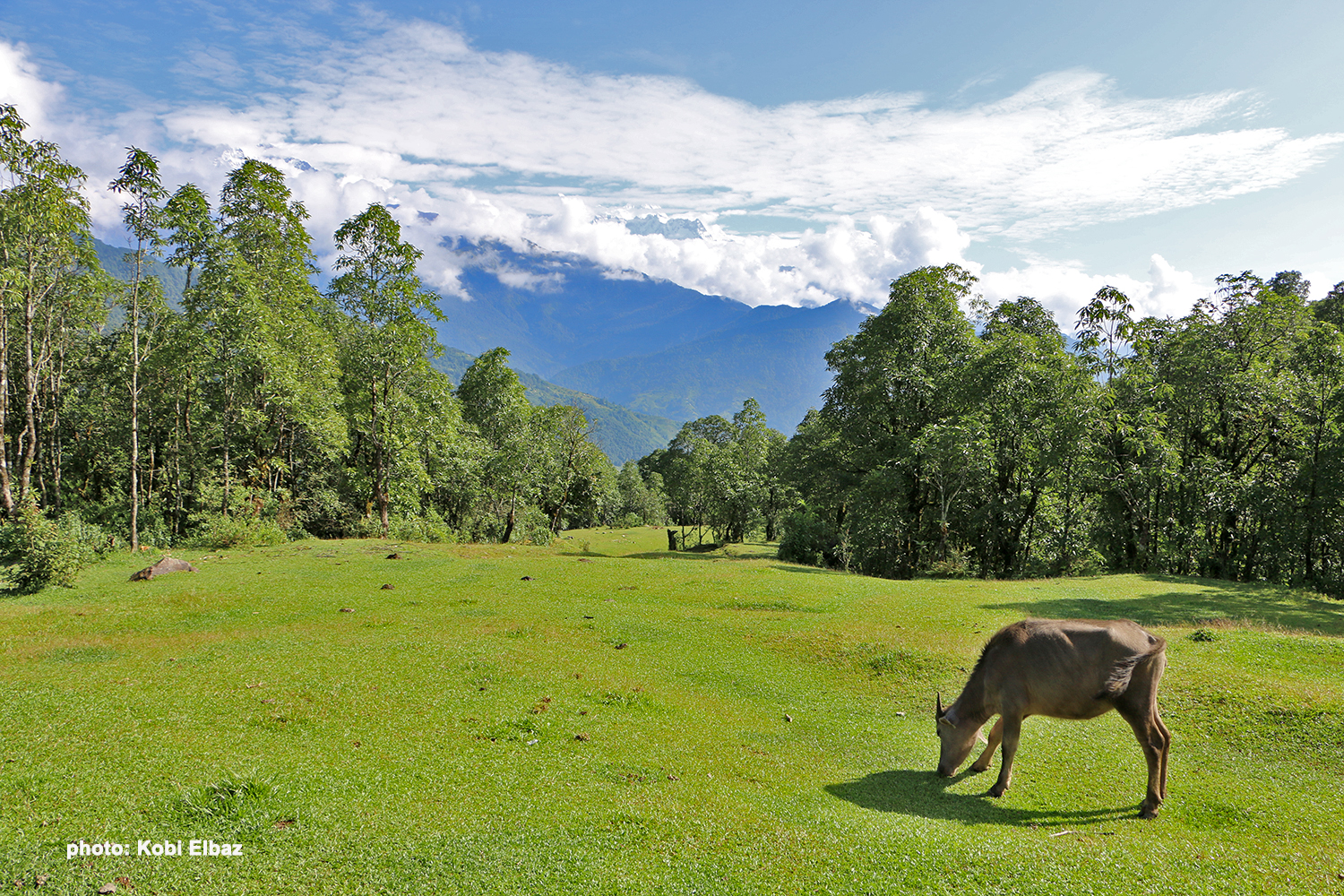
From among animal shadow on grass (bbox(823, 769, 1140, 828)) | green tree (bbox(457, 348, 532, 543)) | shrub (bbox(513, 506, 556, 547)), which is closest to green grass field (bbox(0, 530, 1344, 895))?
animal shadow on grass (bbox(823, 769, 1140, 828))

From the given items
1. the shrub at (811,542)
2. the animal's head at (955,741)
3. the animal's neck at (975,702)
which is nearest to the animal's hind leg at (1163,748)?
the animal's neck at (975,702)

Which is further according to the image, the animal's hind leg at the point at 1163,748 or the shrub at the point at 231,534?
the shrub at the point at 231,534

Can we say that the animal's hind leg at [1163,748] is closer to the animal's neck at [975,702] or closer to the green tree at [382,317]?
the animal's neck at [975,702]

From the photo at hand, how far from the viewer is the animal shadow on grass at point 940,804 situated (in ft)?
27.3

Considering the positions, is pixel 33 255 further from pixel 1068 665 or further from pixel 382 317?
pixel 1068 665

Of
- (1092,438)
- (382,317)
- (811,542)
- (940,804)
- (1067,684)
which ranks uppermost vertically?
(382,317)

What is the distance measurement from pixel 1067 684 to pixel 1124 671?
716 mm

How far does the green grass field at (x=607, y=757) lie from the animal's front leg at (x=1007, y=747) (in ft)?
0.67

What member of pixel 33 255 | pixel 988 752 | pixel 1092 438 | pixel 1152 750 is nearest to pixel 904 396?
pixel 1092 438

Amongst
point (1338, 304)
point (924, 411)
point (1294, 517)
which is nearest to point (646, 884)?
point (924, 411)

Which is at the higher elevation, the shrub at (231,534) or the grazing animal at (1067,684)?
the shrub at (231,534)

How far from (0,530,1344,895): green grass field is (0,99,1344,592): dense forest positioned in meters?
14.5

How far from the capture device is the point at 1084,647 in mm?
8617

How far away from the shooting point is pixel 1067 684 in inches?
341
